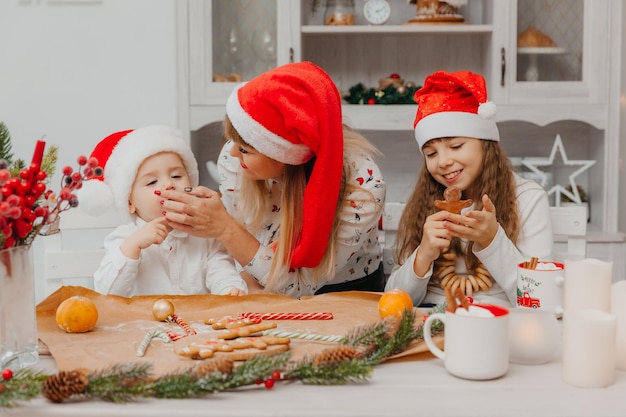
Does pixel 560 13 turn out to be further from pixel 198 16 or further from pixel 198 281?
pixel 198 281

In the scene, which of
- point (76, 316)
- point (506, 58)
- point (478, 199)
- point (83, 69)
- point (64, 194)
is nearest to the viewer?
point (64, 194)

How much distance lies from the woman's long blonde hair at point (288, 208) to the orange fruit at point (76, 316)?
1.75 feet

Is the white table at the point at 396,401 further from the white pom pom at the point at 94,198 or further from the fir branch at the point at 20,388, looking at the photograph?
the white pom pom at the point at 94,198

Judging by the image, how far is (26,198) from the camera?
3.20 ft

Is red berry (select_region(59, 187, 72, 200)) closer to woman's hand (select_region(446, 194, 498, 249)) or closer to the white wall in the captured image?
woman's hand (select_region(446, 194, 498, 249))

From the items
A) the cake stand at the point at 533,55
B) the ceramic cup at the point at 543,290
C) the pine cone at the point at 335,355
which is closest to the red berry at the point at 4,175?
the pine cone at the point at 335,355

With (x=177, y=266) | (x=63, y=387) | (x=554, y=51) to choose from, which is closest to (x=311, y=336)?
(x=63, y=387)

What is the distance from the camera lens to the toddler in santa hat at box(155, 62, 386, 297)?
1559 mm

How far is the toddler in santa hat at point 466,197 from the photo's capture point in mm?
1618

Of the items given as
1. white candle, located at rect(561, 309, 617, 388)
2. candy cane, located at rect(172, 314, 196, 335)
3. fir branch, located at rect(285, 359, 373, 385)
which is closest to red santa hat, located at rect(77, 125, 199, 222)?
candy cane, located at rect(172, 314, 196, 335)

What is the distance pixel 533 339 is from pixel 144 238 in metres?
0.87

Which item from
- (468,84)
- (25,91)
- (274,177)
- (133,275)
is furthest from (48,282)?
(25,91)

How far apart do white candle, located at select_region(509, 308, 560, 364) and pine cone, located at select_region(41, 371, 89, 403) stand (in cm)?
57

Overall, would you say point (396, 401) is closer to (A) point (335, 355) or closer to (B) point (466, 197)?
(A) point (335, 355)
